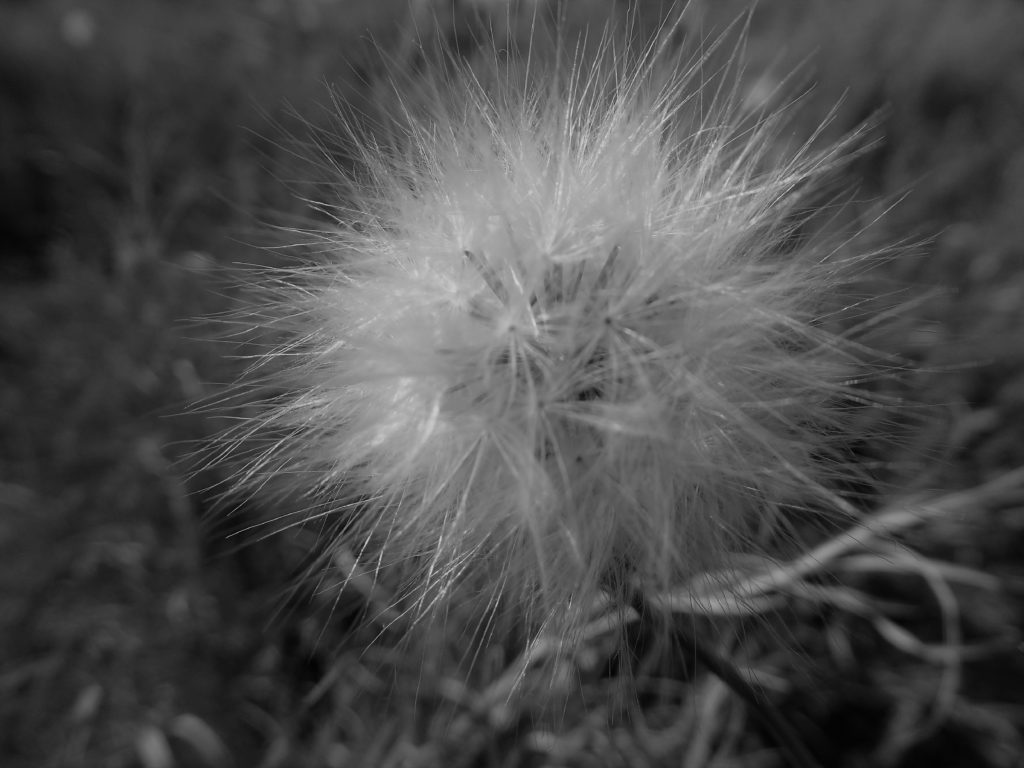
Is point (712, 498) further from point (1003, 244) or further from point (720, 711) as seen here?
point (1003, 244)

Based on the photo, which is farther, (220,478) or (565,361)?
(220,478)

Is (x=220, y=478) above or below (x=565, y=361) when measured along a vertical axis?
below

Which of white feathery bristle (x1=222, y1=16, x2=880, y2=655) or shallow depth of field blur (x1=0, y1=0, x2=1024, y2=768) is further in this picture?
shallow depth of field blur (x1=0, y1=0, x2=1024, y2=768)

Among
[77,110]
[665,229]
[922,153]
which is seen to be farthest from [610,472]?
[77,110]
